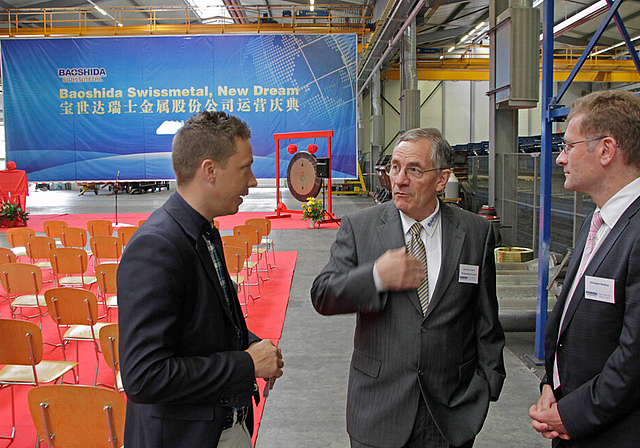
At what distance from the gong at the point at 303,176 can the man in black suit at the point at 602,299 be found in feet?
37.4

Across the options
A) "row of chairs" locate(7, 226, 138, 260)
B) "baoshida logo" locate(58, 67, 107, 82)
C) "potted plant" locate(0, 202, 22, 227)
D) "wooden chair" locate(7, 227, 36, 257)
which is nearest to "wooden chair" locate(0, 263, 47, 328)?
"row of chairs" locate(7, 226, 138, 260)

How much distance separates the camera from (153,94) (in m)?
16.0

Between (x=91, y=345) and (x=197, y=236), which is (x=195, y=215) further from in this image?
(x=91, y=345)

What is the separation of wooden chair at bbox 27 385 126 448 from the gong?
11142mm

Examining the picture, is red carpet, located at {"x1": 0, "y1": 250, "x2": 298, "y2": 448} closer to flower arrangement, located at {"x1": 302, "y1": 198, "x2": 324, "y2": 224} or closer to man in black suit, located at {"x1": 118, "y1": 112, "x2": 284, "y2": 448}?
man in black suit, located at {"x1": 118, "y1": 112, "x2": 284, "y2": 448}

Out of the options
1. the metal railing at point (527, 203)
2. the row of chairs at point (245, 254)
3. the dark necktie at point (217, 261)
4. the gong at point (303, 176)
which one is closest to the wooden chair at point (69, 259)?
the row of chairs at point (245, 254)

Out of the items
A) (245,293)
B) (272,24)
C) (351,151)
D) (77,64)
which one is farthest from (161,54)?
(245,293)

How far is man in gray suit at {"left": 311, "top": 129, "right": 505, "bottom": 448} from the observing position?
1.67 m

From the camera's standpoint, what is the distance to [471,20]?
18016 mm

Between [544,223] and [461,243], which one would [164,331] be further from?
[544,223]

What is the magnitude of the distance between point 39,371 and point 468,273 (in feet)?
9.30

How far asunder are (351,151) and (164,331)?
49.6 ft

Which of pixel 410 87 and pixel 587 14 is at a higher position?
pixel 587 14

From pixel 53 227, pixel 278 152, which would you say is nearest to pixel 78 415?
pixel 53 227
